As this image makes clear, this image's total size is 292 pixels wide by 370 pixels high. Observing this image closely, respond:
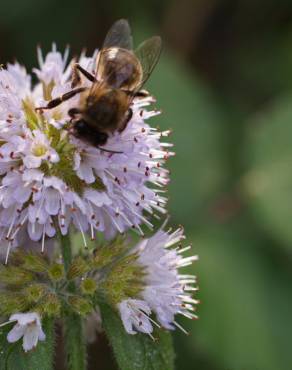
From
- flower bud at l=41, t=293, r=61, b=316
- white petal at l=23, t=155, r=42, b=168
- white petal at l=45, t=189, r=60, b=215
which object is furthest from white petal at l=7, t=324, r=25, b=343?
white petal at l=23, t=155, r=42, b=168

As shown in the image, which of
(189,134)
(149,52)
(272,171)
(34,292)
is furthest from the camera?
(189,134)

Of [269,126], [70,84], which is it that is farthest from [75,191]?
[269,126]

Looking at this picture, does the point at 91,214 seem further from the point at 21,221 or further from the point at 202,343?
the point at 202,343

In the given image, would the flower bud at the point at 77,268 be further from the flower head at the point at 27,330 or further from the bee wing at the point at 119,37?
the bee wing at the point at 119,37

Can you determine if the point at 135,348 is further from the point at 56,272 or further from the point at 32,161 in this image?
the point at 32,161

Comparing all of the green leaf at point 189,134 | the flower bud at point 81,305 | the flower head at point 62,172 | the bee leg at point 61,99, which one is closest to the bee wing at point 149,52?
Answer: the flower head at point 62,172

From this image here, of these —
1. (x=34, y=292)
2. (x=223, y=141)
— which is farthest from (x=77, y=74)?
(x=223, y=141)
